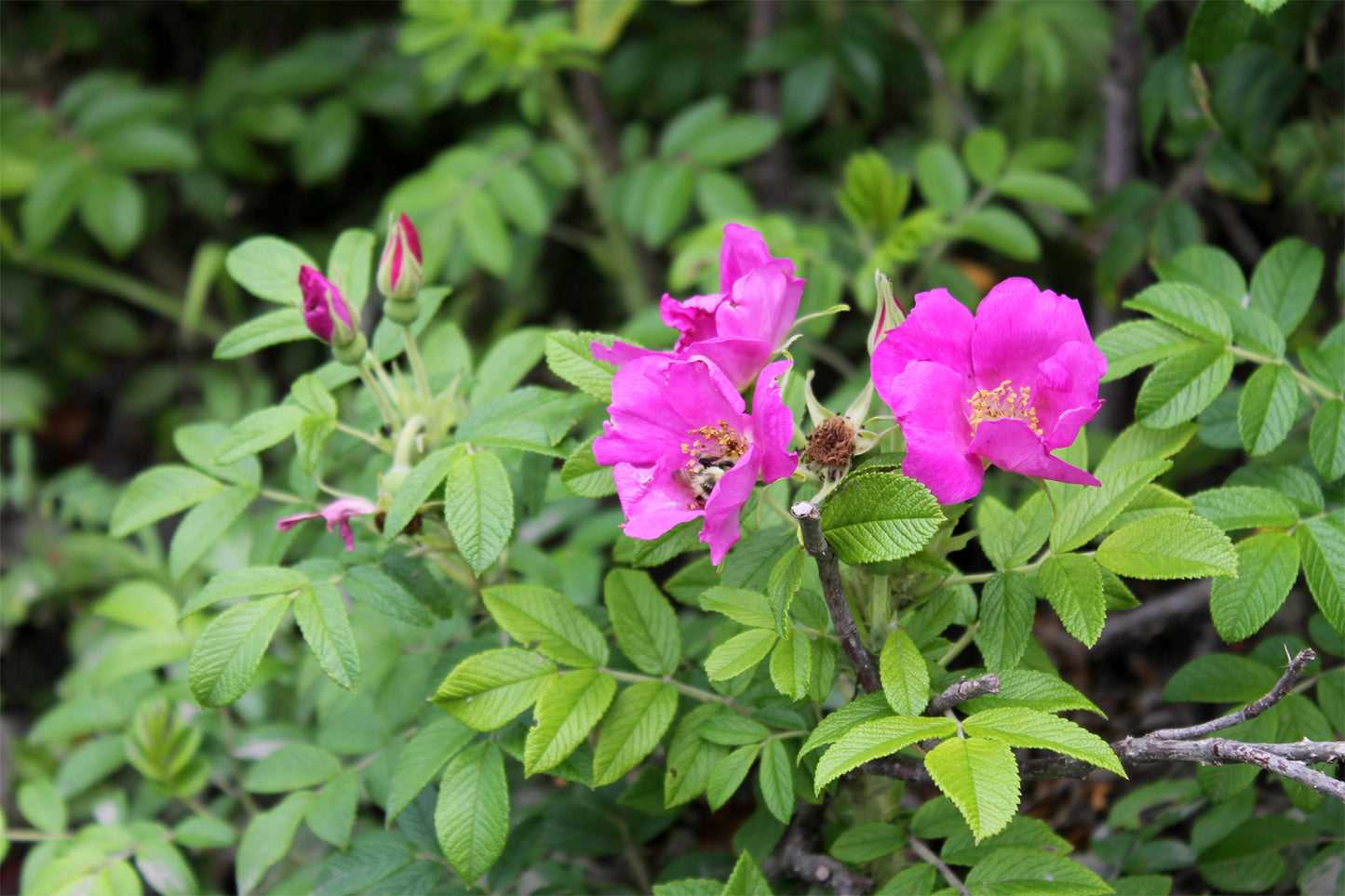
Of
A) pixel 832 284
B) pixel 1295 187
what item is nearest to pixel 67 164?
pixel 832 284

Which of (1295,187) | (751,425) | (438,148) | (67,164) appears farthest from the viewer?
(438,148)

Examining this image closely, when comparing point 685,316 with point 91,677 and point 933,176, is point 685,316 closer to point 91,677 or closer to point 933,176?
point 933,176

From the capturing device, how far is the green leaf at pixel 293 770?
1.39 metres

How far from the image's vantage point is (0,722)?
7.31ft

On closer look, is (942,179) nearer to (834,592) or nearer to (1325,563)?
(1325,563)

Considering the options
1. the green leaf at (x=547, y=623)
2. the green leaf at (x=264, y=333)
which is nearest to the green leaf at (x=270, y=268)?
the green leaf at (x=264, y=333)

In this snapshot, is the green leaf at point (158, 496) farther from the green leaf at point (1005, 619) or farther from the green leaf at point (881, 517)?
the green leaf at point (1005, 619)

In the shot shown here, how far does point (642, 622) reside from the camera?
47.3 inches

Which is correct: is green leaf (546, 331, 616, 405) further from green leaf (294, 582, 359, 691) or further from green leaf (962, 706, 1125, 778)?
green leaf (962, 706, 1125, 778)

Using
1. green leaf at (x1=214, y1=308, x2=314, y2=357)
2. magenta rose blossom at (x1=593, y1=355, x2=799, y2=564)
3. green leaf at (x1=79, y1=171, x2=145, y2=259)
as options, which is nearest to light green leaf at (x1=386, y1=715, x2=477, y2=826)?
magenta rose blossom at (x1=593, y1=355, x2=799, y2=564)

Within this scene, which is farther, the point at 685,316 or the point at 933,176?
the point at 933,176

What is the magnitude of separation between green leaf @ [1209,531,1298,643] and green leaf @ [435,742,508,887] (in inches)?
30.2

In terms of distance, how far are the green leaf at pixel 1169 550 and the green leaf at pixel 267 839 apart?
1.07 meters

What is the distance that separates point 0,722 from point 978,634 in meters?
2.18
